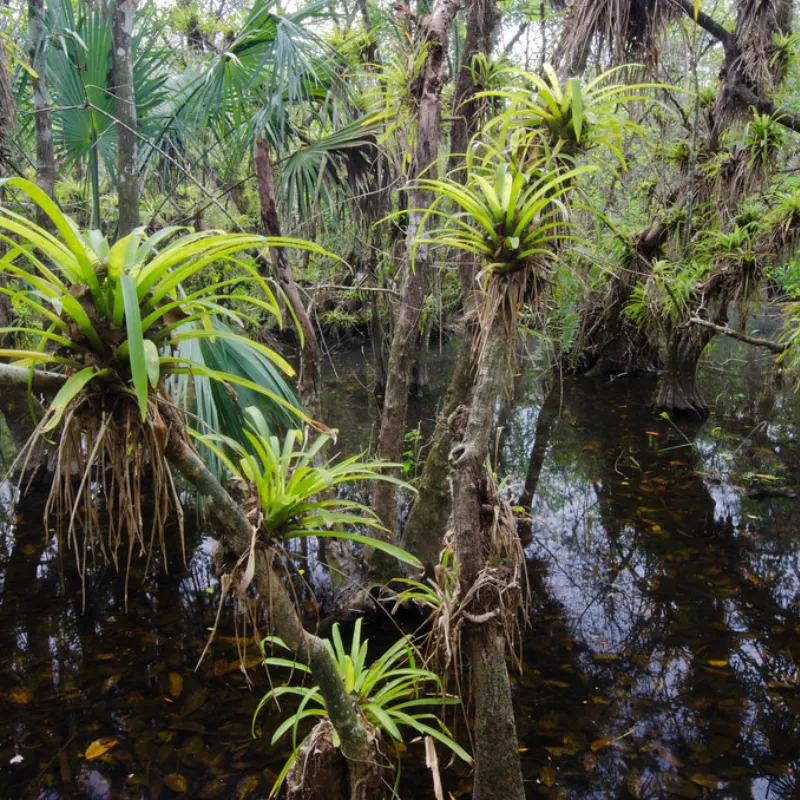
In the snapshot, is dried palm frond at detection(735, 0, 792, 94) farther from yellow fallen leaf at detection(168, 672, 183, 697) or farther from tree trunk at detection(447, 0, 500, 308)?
yellow fallen leaf at detection(168, 672, 183, 697)

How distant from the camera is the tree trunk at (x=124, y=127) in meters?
3.78

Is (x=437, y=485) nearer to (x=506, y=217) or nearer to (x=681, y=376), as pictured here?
(x=506, y=217)

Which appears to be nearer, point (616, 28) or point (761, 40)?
point (616, 28)

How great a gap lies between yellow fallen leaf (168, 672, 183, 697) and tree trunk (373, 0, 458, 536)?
1543 millimetres

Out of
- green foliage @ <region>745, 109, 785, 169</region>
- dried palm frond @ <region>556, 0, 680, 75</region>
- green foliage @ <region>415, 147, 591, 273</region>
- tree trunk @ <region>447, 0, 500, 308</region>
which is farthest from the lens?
green foliage @ <region>745, 109, 785, 169</region>

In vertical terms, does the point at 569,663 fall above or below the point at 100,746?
above

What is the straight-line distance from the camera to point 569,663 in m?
3.49

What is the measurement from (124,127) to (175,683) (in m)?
3.50

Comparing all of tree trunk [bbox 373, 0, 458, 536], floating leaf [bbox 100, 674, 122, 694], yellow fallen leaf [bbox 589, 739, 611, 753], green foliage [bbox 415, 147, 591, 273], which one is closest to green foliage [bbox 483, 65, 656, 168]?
green foliage [bbox 415, 147, 591, 273]

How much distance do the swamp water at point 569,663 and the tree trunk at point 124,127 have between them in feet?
8.67

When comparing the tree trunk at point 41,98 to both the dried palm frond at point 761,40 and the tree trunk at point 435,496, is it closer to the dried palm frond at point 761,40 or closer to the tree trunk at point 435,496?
the tree trunk at point 435,496

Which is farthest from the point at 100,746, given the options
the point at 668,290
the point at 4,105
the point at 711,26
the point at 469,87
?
the point at 711,26

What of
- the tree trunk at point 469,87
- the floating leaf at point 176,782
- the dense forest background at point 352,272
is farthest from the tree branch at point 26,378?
the tree trunk at point 469,87

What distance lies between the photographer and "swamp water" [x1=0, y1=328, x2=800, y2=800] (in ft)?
8.90
